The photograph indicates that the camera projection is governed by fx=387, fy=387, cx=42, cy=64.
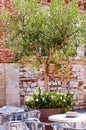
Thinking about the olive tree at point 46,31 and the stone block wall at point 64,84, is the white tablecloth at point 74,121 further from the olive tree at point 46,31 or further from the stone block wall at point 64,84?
the stone block wall at point 64,84

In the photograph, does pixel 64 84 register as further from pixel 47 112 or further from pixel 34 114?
pixel 34 114

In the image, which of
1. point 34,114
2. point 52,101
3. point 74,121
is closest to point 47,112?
point 52,101

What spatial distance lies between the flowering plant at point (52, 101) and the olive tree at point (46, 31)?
3.62 feet

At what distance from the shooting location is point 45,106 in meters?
9.41

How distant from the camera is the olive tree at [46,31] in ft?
32.9

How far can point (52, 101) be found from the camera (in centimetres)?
945

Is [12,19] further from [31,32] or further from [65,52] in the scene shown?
[65,52]

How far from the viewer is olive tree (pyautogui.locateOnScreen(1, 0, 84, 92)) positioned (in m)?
10.0

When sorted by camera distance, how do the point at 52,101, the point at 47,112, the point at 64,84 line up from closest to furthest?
the point at 47,112 → the point at 52,101 → the point at 64,84

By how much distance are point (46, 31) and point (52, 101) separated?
71.9 inches

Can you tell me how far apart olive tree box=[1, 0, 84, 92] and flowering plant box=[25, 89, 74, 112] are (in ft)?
3.62

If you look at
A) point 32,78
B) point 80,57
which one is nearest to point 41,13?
point 32,78

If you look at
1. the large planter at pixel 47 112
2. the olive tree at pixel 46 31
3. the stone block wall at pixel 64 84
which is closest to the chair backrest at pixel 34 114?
the large planter at pixel 47 112

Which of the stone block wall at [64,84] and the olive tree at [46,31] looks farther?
the stone block wall at [64,84]
